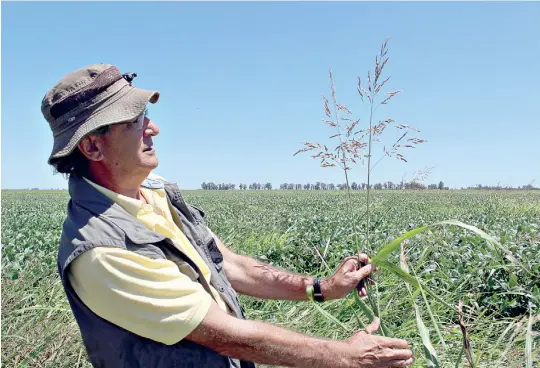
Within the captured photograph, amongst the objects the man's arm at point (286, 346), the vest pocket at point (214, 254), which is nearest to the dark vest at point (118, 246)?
the man's arm at point (286, 346)

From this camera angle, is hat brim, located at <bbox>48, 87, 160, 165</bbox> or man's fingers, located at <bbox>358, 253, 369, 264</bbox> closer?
hat brim, located at <bbox>48, 87, 160, 165</bbox>

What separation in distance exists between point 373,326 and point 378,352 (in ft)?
0.40

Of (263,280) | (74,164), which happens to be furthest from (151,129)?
(263,280)

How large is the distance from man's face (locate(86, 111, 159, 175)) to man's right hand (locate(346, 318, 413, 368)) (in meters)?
1.11

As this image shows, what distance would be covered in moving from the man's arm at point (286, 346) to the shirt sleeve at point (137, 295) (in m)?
0.07

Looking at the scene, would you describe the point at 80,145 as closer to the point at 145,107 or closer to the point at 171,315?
the point at 145,107

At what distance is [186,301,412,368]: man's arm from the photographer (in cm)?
189

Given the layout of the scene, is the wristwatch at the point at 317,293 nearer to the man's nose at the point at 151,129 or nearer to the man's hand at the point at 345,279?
the man's hand at the point at 345,279

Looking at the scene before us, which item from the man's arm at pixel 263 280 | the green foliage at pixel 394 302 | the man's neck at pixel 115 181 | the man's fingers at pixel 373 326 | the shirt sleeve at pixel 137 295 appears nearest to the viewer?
the shirt sleeve at pixel 137 295

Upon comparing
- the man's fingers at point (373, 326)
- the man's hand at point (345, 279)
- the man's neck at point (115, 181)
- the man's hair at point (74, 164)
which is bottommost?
the man's fingers at point (373, 326)

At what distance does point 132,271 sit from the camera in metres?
1.84

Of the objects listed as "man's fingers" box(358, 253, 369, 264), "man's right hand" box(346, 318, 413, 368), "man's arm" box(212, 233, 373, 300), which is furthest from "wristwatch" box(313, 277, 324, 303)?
"man's right hand" box(346, 318, 413, 368)

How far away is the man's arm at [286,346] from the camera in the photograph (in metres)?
1.89

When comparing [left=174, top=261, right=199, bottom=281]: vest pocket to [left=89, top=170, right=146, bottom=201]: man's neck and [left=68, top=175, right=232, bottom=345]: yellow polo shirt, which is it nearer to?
[left=68, top=175, right=232, bottom=345]: yellow polo shirt
